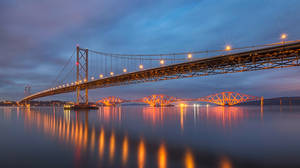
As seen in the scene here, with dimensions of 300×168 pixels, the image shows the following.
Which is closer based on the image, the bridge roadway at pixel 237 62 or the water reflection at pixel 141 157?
the water reflection at pixel 141 157

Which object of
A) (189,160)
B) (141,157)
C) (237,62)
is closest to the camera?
(189,160)

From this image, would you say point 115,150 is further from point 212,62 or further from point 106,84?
point 106,84

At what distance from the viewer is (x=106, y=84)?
158ft

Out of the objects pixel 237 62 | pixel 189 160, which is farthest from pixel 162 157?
pixel 237 62

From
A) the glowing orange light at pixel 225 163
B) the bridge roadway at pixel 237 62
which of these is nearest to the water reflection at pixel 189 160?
the glowing orange light at pixel 225 163

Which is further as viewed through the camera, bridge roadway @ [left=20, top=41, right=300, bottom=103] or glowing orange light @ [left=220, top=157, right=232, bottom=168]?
bridge roadway @ [left=20, top=41, right=300, bottom=103]

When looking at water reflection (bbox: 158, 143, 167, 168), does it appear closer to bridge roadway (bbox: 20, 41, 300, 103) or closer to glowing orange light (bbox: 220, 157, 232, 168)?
glowing orange light (bbox: 220, 157, 232, 168)

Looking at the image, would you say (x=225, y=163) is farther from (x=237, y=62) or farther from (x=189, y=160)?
(x=237, y=62)

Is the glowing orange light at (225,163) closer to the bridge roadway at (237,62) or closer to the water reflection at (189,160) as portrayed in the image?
the water reflection at (189,160)

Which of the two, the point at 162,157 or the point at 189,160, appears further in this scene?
the point at 162,157

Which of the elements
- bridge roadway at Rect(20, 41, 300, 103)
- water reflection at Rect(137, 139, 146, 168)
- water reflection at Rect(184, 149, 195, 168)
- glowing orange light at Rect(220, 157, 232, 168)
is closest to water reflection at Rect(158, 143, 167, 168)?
water reflection at Rect(137, 139, 146, 168)

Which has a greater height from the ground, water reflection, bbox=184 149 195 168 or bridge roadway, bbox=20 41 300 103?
bridge roadway, bbox=20 41 300 103

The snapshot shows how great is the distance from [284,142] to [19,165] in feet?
39.1

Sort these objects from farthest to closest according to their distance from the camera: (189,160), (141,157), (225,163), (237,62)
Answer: (237,62) < (141,157) < (189,160) < (225,163)
